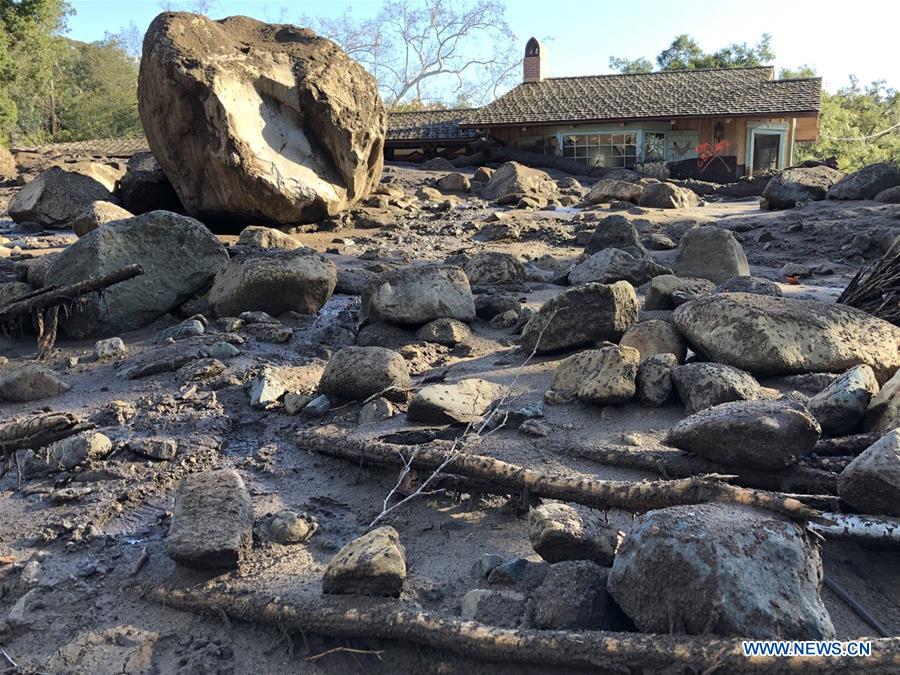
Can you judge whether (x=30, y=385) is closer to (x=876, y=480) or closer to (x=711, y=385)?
(x=711, y=385)

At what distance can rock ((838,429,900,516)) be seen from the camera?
2.48 metres

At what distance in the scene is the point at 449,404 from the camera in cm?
377

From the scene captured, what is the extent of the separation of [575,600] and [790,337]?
233 cm

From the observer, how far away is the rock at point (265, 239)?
7.62m

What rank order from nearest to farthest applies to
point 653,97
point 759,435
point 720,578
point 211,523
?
point 720,578 < point 211,523 < point 759,435 < point 653,97

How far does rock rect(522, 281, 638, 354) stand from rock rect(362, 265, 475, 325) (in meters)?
0.77

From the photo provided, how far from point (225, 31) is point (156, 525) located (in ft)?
23.7

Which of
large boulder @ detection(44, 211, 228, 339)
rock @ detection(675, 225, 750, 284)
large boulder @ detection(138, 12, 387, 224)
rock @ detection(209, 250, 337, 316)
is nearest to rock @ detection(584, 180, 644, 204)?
large boulder @ detection(138, 12, 387, 224)

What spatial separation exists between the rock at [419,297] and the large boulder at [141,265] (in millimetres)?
1414

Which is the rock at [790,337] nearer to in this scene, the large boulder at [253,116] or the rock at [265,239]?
the rock at [265,239]

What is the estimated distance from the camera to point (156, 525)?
Answer: 9.95ft

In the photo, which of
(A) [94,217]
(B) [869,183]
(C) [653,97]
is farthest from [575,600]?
(C) [653,97]

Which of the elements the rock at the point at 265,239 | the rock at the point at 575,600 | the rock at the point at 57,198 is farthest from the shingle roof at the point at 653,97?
the rock at the point at 575,600

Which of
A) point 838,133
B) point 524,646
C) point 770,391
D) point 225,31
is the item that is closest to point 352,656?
point 524,646
